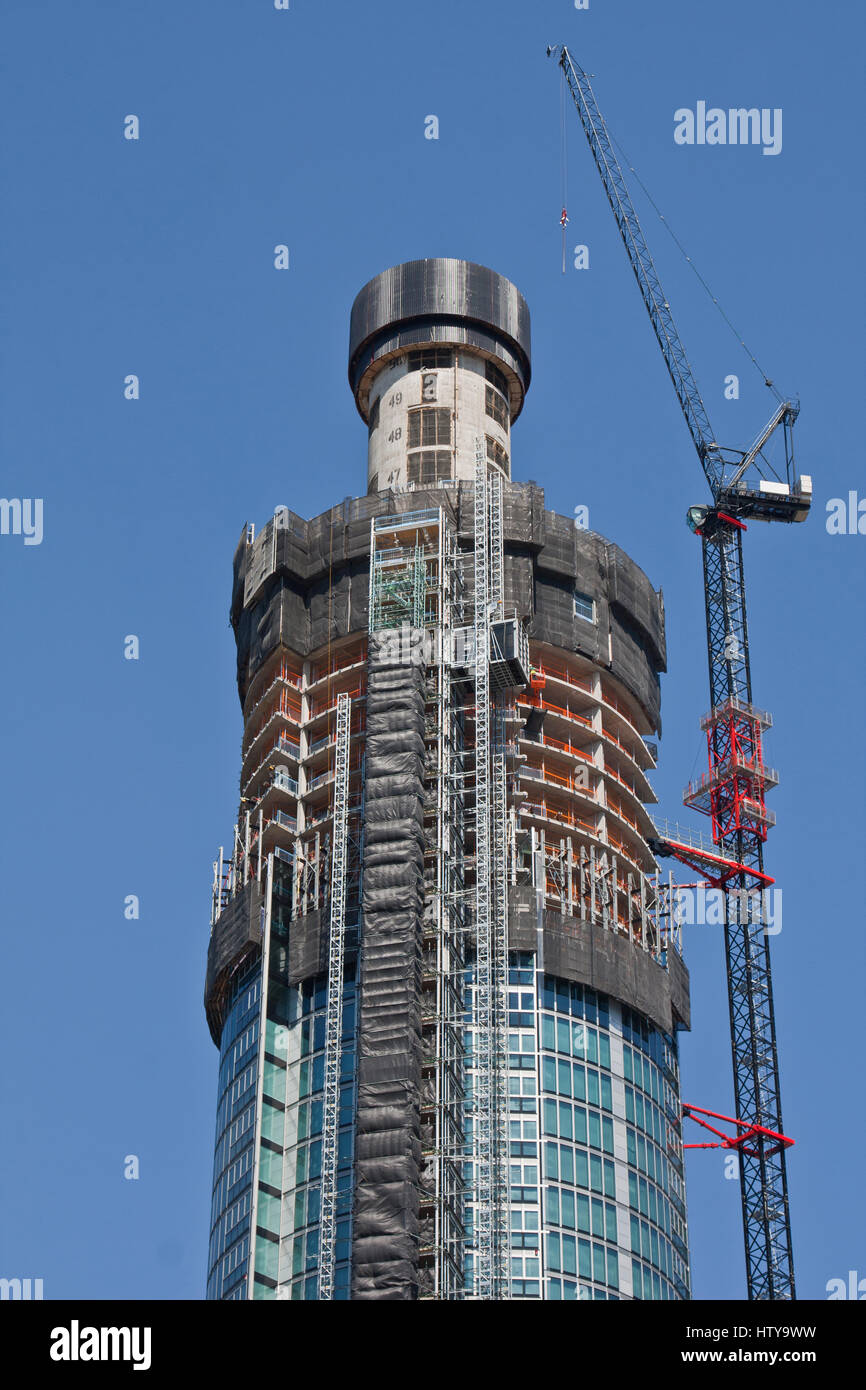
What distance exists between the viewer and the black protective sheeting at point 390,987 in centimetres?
13550

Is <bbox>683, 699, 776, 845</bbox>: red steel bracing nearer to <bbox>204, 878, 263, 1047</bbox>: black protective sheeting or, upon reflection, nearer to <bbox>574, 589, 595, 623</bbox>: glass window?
<bbox>574, 589, 595, 623</bbox>: glass window

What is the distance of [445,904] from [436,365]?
5819cm

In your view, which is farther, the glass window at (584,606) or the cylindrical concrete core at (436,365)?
the cylindrical concrete core at (436,365)

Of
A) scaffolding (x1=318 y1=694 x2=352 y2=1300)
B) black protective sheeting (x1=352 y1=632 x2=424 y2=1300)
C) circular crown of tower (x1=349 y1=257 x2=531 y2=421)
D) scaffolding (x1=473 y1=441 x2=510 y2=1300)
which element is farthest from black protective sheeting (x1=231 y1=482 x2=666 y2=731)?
circular crown of tower (x1=349 y1=257 x2=531 y2=421)

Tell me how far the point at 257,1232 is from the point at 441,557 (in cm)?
5109

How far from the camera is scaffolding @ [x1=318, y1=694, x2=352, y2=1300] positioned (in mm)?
140375

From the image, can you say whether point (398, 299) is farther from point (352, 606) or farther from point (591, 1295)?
point (591, 1295)

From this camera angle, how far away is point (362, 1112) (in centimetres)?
14088

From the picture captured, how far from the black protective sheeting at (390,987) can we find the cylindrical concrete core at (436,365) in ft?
98.7

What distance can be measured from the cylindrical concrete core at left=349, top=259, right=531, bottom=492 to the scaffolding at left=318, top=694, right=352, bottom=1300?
101 feet

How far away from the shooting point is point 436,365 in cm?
19225

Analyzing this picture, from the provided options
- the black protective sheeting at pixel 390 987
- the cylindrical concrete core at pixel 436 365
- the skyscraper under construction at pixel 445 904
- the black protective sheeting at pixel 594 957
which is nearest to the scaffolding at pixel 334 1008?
the skyscraper under construction at pixel 445 904

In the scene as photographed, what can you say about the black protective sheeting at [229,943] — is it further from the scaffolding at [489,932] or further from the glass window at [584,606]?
the glass window at [584,606]
